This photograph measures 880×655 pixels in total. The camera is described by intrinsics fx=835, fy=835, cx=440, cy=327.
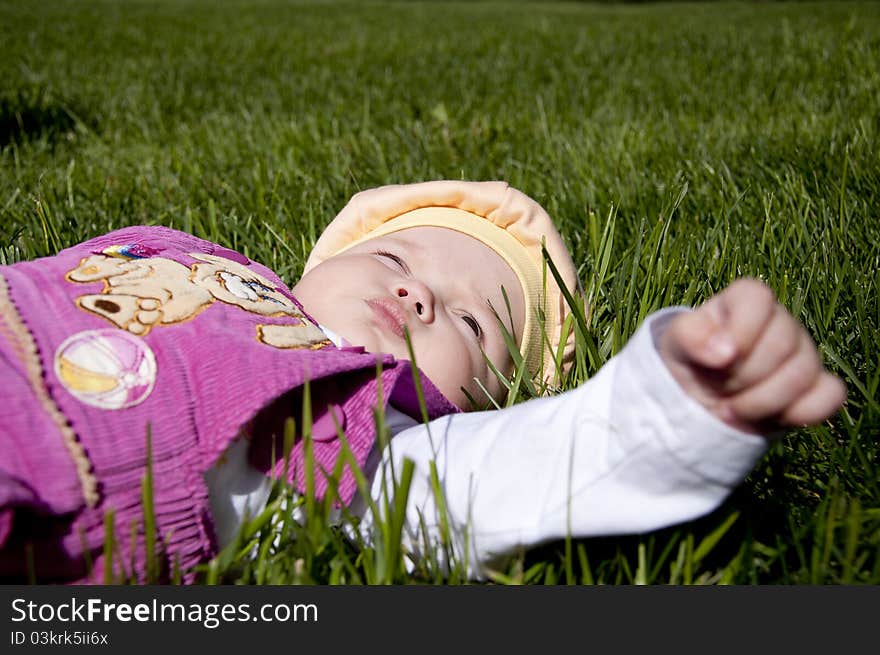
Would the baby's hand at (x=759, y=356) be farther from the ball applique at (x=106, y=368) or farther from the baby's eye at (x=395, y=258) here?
the baby's eye at (x=395, y=258)

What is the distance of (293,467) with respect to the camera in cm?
123

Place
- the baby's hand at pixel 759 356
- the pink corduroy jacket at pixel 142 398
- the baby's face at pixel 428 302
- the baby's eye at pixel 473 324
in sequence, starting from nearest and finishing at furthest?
1. the baby's hand at pixel 759 356
2. the pink corduroy jacket at pixel 142 398
3. the baby's face at pixel 428 302
4. the baby's eye at pixel 473 324

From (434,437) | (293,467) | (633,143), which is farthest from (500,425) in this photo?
(633,143)

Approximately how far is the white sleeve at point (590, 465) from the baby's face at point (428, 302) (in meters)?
0.32

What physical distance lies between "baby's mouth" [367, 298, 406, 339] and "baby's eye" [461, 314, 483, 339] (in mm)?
173

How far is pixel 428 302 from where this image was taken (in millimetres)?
1612

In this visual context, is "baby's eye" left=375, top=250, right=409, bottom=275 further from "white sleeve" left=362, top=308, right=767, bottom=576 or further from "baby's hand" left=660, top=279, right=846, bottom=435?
"baby's hand" left=660, top=279, right=846, bottom=435

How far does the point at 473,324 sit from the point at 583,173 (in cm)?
135

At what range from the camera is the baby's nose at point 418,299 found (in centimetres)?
161

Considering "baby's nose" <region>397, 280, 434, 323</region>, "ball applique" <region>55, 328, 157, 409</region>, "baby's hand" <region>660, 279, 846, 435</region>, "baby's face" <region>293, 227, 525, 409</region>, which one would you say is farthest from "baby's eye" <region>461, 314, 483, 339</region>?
"baby's hand" <region>660, 279, 846, 435</region>

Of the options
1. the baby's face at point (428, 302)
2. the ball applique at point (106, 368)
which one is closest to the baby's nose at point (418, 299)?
the baby's face at point (428, 302)

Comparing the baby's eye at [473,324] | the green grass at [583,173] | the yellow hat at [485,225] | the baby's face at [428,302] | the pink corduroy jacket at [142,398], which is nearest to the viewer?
the pink corduroy jacket at [142,398]

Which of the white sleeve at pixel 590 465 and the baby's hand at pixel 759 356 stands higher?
the baby's hand at pixel 759 356

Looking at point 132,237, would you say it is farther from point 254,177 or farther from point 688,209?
point 688,209
